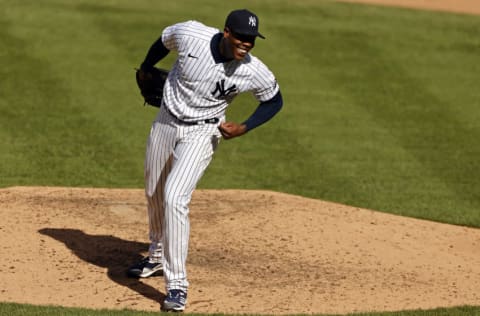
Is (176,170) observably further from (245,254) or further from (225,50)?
(245,254)

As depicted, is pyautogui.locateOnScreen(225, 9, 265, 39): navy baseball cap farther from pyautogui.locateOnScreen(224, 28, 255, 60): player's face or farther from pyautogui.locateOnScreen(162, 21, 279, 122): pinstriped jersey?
pyautogui.locateOnScreen(162, 21, 279, 122): pinstriped jersey

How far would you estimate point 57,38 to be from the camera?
616 inches

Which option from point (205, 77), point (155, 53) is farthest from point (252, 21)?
point (155, 53)

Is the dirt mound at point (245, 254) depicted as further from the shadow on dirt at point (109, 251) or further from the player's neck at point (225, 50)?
the player's neck at point (225, 50)

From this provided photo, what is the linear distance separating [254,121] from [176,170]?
659 millimetres

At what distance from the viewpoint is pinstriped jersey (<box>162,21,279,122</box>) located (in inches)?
306

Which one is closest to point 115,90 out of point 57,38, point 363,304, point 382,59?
point 57,38

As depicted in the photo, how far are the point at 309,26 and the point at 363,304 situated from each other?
9.58 metres

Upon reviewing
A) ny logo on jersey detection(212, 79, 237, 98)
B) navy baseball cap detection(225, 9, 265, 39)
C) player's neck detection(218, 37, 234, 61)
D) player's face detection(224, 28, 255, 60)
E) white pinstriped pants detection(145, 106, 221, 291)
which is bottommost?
white pinstriped pants detection(145, 106, 221, 291)

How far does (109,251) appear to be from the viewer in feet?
30.1

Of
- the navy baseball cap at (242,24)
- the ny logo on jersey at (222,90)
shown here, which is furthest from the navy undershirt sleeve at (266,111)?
the navy baseball cap at (242,24)

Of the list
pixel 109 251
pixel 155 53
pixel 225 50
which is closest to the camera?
pixel 225 50

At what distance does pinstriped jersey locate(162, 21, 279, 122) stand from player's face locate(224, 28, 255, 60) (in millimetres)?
178

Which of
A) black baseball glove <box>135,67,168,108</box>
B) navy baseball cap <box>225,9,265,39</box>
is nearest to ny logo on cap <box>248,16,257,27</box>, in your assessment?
navy baseball cap <box>225,9,265,39</box>
